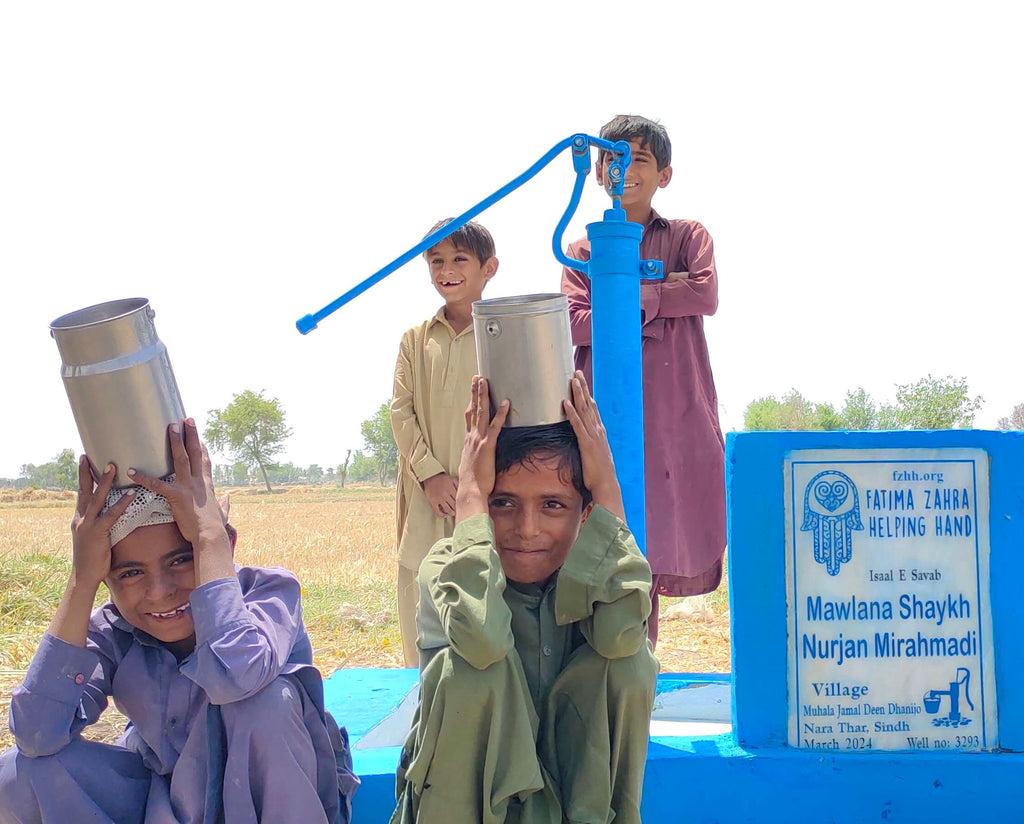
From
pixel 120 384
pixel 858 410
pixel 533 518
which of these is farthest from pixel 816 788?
pixel 858 410

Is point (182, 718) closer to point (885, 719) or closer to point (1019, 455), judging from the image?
point (885, 719)

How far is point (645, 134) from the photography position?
12.1 feet

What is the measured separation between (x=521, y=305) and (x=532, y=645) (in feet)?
2.49

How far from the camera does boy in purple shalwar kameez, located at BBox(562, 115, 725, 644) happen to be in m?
3.59

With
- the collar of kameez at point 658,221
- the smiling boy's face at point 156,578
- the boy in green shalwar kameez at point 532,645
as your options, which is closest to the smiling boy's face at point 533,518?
the boy in green shalwar kameez at point 532,645

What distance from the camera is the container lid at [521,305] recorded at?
2029mm

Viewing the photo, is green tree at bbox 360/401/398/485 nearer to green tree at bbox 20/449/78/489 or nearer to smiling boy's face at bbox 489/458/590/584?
green tree at bbox 20/449/78/489

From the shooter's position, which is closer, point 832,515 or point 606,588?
point 606,588

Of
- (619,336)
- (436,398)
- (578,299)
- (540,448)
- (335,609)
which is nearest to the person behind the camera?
(540,448)

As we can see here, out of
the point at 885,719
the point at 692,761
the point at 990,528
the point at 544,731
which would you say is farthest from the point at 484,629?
the point at 990,528

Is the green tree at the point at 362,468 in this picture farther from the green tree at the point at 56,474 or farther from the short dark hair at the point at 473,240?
the short dark hair at the point at 473,240

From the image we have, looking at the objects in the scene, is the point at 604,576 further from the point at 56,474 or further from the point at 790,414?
the point at 56,474

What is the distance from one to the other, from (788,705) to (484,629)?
1.11m

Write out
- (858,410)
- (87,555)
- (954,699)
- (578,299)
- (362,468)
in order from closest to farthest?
(87,555) < (954,699) < (578,299) < (858,410) < (362,468)
